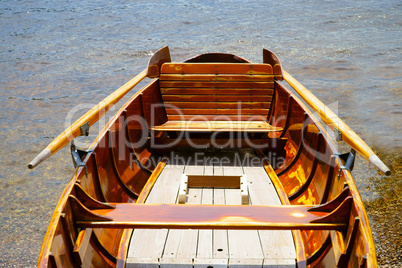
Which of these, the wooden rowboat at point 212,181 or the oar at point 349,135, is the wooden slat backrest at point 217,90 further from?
the oar at point 349,135

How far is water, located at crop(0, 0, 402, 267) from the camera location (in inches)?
252

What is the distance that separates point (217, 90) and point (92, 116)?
281 cm

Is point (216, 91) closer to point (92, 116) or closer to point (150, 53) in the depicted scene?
point (92, 116)

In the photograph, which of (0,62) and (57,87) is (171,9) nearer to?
(0,62)

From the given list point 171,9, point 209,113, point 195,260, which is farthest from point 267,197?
point 171,9

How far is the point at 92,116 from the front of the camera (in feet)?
12.8

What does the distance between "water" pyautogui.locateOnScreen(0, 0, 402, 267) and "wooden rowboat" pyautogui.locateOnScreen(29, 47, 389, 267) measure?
1698 millimetres

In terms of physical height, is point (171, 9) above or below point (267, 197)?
above

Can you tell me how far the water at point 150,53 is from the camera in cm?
639

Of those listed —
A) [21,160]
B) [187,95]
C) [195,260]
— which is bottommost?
[21,160]

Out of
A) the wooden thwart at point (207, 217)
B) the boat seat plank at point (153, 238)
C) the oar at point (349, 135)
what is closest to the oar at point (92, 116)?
the wooden thwart at point (207, 217)

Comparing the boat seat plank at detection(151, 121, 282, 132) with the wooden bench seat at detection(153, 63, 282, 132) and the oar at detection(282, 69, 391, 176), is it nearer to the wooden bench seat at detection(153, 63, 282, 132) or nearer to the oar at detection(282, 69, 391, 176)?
the wooden bench seat at detection(153, 63, 282, 132)

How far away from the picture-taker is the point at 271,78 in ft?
20.3

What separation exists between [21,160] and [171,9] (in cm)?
2028
